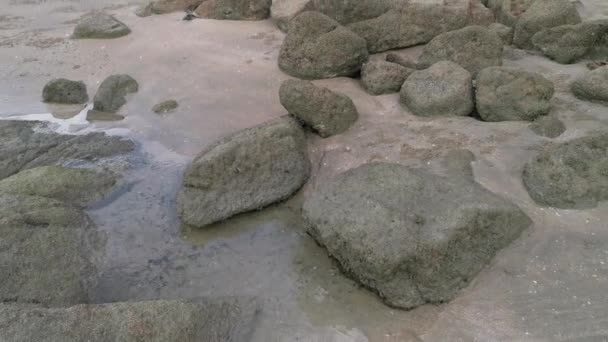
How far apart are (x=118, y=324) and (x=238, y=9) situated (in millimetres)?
6660

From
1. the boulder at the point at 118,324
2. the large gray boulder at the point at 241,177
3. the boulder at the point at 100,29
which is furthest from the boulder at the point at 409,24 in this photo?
the boulder at the point at 118,324

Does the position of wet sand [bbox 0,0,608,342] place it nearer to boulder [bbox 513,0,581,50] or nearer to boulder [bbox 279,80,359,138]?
boulder [bbox 279,80,359,138]

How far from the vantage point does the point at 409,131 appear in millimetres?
5172

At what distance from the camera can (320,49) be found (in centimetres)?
634

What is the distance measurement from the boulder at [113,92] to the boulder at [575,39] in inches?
226

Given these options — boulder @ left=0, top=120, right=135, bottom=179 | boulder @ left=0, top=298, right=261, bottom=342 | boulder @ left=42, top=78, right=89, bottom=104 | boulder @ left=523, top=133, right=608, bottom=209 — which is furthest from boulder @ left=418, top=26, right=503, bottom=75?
boulder @ left=42, top=78, right=89, bottom=104

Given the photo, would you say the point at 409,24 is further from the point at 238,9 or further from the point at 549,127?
the point at 238,9

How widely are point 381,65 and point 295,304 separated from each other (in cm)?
353

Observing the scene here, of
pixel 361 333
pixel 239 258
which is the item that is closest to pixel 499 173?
pixel 361 333

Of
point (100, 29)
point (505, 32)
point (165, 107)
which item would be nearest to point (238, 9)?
point (100, 29)

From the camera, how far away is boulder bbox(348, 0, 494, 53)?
6.98 metres

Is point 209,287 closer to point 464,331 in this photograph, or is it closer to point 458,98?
point 464,331

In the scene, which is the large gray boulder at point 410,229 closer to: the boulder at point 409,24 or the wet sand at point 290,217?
the wet sand at point 290,217

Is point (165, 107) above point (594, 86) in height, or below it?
below
